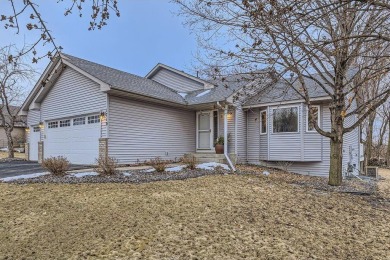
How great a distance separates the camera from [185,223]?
4469mm

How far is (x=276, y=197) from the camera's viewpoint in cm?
643

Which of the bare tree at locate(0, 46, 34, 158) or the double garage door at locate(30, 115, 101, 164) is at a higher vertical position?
the bare tree at locate(0, 46, 34, 158)

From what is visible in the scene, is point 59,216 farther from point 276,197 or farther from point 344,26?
point 344,26

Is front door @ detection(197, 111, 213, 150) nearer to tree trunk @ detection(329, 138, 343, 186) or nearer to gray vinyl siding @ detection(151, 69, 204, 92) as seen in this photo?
gray vinyl siding @ detection(151, 69, 204, 92)

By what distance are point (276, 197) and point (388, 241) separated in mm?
2417

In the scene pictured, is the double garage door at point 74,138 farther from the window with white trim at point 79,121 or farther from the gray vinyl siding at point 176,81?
the gray vinyl siding at point 176,81

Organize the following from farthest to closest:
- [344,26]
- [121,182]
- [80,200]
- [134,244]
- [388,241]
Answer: [121,182] < [344,26] < [80,200] < [388,241] < [134,244]

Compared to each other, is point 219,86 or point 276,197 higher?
point 219,86

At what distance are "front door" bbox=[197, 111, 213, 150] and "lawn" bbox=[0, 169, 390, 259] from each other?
7.25 m

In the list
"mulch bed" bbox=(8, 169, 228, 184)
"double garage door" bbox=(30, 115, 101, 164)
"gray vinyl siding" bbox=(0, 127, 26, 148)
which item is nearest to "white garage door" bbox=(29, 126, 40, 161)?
"double garage door" bbox=(30, 115, 101, 164)

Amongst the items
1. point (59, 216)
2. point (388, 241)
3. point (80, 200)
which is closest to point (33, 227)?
point (59, 216)

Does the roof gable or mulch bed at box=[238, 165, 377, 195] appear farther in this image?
the roof gable

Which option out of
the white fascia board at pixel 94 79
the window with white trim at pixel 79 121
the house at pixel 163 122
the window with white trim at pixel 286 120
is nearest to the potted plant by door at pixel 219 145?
the house at pixel 163 122

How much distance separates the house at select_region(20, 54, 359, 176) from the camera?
1141 cm
